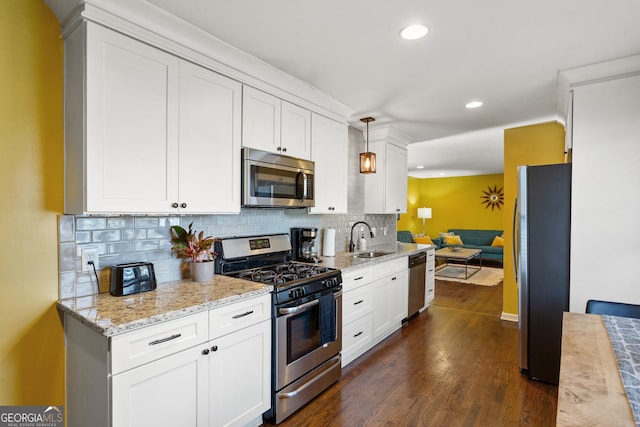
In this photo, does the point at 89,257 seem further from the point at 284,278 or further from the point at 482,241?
the point at 482,241

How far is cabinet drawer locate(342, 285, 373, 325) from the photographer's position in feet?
9.11

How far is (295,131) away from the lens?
8.98ft

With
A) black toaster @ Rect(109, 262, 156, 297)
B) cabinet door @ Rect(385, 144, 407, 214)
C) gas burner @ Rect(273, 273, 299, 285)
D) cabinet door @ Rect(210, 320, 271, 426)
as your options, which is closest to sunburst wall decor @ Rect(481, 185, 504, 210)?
cabinet door @ Rect(385, 144, 407, 214)

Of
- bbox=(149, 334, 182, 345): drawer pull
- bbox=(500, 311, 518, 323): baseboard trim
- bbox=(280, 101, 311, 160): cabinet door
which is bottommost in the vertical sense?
bbox=(500, 311, 518, 323): baseboard trim

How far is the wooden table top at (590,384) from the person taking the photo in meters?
0.90

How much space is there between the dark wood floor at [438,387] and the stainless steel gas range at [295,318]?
17 cm

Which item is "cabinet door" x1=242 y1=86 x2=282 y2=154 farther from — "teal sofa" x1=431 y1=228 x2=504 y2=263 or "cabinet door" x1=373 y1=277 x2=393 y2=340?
"teal sofa" x1=431 y1=228 x2=504 y2=263

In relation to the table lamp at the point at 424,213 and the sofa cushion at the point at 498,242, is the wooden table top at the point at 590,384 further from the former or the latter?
the table lamp at the point at 424,213

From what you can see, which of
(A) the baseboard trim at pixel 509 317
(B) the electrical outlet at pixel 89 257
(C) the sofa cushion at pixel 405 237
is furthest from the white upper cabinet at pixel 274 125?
(C) the sofa cushion at pixel 405 237

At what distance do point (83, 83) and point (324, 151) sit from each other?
75.4 inches

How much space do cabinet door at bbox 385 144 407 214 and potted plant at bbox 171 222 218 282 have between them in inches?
104

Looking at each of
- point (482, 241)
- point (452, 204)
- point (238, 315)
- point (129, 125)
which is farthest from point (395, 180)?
point (452, 204)

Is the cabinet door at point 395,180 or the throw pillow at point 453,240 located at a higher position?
the cabinet door at point 395,180

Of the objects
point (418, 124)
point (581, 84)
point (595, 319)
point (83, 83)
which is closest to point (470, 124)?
point (418, 124)
